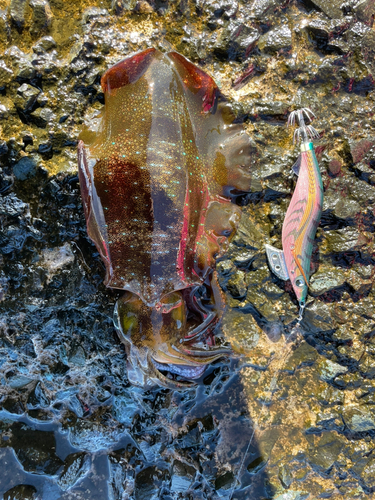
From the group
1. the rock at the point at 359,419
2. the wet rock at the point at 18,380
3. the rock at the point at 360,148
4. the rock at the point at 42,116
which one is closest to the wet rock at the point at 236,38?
the rock at the point at 360,148

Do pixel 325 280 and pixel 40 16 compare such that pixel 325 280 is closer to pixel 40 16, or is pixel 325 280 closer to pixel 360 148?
pixel 360 148

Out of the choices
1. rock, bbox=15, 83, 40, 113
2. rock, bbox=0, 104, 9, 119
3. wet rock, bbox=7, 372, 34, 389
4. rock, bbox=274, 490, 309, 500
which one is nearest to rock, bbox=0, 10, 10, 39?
rock, bbox=15, 83, 40, 113

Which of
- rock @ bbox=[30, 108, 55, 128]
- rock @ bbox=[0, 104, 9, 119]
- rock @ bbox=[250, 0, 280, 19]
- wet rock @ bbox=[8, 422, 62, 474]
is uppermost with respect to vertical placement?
rock @ bbox=[250, 0, 280, 19]

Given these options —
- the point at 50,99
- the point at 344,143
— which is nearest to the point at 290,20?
the point at 344,143

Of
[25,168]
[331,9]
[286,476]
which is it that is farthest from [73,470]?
[331,9]

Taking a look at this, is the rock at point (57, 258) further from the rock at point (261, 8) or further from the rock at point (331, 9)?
the rock at point (331, 9)

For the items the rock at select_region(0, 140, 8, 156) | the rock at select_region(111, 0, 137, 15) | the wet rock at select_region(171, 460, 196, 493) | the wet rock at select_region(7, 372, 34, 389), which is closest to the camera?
the rock at select_region(0, 140, 8, 156)

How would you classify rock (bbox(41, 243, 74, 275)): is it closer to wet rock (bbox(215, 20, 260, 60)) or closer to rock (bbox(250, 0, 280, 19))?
wet rock (bbox(215, 20, 260, 60))
